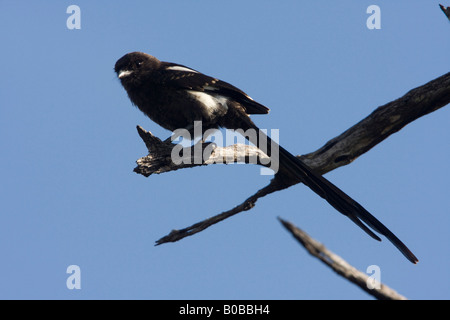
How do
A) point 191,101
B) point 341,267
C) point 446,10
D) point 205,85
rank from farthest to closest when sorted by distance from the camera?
point 205,85 → point 191,101 → point 446,10 → point 341,267

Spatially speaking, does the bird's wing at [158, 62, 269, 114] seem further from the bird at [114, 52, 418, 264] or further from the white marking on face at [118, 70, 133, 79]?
the white marking on face at [118, 70, 133, 79]

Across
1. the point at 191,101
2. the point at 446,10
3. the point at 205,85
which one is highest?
the point at 446,10

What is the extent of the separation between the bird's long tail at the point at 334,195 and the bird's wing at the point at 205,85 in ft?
1.08

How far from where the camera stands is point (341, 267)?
8.54 feet

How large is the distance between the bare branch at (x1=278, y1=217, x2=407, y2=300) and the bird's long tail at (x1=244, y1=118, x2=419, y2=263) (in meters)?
0.94

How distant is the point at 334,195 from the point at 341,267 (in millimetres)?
1494

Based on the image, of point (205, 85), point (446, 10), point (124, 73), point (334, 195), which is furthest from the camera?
point (124, 73)

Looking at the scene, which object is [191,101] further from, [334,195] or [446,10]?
[446,10]

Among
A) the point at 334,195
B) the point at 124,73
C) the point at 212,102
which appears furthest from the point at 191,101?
the point at 334,195

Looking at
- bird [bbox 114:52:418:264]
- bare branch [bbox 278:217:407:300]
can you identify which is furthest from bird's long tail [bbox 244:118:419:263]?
bare branch [bbox 278:217:407:300]

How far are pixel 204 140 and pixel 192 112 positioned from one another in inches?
11.5
